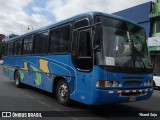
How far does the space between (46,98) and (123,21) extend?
4710 mm

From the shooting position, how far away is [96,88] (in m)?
7.23

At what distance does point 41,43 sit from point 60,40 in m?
2.00

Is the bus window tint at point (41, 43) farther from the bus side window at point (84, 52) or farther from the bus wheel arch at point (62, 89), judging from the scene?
the bus side window at point (84, 52)

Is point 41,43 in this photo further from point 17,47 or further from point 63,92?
point 17,47

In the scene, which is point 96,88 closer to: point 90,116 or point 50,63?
point 90,116

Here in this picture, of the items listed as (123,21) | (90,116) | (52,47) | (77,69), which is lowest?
(90,116)

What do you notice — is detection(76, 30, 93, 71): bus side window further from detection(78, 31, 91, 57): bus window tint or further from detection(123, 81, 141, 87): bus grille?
detection(123, 81, 141, 87): bus grille

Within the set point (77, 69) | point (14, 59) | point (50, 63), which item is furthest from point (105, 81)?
point (14, 59)

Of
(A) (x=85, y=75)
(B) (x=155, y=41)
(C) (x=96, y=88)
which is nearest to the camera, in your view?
(C) (x=96, y=88)

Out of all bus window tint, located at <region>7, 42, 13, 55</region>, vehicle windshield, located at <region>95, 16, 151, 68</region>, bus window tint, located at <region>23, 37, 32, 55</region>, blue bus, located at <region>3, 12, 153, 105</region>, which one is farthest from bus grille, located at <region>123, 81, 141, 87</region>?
bus window tint, located at <region>7, 42, 13, 55</region>

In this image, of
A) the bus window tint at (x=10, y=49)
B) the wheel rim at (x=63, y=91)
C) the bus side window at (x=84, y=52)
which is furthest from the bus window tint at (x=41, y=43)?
the bus window tint at (x=10, y=49)

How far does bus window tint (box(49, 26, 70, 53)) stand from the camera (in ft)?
30.0

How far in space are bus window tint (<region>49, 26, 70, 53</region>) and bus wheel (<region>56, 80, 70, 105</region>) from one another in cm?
118

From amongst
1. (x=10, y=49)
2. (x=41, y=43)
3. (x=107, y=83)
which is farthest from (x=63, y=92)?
(x=10, y=49)
